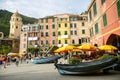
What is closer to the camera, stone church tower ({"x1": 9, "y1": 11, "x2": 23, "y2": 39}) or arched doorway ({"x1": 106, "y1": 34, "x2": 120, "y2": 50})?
arched doorway ({"x1": 106, "y1": 34, "x2": 120, "y2": 50})

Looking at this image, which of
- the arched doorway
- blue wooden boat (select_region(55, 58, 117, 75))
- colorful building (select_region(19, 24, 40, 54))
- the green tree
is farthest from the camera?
the green tree

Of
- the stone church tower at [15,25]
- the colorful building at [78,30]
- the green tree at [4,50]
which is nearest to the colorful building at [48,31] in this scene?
the colorful building at [78,30]

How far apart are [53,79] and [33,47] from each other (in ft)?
182

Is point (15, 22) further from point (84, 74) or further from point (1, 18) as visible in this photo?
point (84, 74)

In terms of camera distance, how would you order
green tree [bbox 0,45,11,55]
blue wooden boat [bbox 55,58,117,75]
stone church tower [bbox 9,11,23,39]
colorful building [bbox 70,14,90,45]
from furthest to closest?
stone church tower [bbox 9,11,23,39], green tree [bbox 0,45,11,55], colorful building [bbox 70,14,90,45], blue wooden boat [bbox 55,58,117,75]

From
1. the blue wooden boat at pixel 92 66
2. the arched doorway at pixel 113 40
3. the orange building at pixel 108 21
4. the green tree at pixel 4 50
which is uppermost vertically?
the orange building at pixel 108 21

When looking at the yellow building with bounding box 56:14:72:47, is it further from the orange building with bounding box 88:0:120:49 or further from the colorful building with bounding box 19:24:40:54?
the orange building with bounding box 88:0:120:49

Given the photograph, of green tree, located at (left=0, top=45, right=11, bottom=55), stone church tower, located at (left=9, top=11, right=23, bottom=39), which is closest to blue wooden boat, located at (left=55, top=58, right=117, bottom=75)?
green tree, located at (left=0, top=45, right=11, bottom=55)

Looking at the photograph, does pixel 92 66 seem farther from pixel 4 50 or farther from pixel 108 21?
pixel 4 50

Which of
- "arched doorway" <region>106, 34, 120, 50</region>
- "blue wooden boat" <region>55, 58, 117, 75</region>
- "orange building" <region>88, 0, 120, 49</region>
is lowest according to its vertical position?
"blue wooden boat" <region>55, 58, 117, 75</region>

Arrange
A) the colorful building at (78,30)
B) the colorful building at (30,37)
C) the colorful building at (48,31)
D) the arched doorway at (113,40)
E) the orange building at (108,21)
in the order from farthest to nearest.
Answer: the colorful building at (30,37), the colorful building at (48,31), the colorful building at (78,30), the arched doorway at (113,40), the orange building at (108,21)

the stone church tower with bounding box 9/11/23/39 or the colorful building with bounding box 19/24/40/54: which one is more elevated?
the stone church tower with bounding box 9/11/23/39

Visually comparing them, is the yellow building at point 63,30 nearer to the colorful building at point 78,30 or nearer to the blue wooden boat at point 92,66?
the colorful building at point 78,30

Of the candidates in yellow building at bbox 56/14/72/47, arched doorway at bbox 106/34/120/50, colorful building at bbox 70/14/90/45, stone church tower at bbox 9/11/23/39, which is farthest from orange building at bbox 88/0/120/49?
stone church tower at bbox 9/11/23/39
